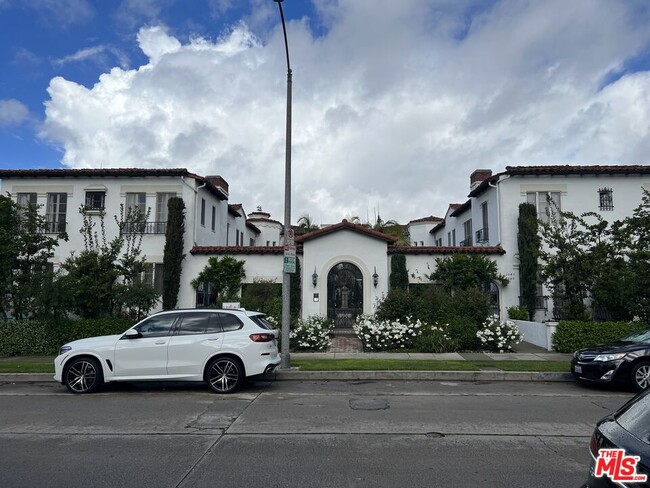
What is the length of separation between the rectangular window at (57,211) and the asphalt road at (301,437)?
1399 cm

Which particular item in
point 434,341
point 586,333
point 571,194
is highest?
point 571,194

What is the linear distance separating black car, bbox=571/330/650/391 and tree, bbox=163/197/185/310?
15.6m

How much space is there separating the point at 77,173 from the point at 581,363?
824 inches

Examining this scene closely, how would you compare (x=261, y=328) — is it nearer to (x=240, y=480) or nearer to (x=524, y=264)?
(x=240, y=480)

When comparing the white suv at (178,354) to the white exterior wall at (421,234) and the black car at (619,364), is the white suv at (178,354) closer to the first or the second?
the black car at (619,364)

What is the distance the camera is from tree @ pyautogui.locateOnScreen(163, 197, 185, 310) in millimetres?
20391

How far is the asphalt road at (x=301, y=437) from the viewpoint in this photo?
496cm

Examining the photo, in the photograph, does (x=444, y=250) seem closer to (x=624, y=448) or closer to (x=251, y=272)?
(x=251, y=272)

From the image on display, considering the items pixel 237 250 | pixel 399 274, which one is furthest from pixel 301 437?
pixel 237 250

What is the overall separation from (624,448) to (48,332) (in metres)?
17.3

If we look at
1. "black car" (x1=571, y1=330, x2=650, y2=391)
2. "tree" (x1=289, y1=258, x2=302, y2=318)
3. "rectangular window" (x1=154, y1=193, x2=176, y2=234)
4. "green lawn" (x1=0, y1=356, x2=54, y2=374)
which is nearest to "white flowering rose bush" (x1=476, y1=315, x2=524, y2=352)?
"black car" (x1=571, y1=330, x2=650, y2=391)

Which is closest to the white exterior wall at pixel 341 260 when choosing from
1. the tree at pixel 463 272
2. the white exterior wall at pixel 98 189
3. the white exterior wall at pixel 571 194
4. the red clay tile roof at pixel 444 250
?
the red clay tile roof at pixel 444 250

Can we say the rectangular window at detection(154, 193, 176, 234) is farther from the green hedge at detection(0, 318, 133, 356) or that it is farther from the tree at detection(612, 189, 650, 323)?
the tree at detection(612, 189, 650, 323)

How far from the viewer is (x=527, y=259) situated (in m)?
19.9
